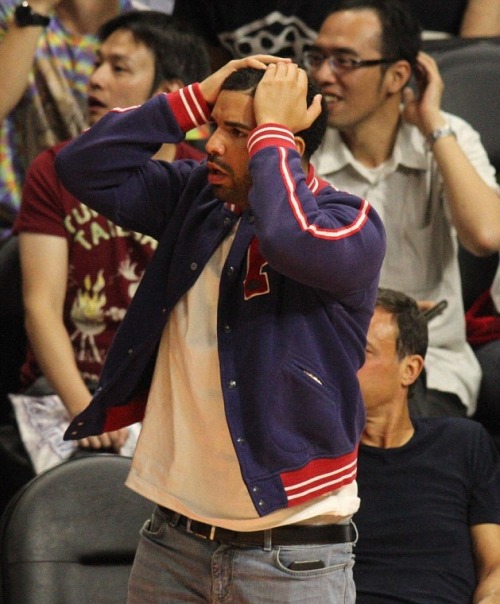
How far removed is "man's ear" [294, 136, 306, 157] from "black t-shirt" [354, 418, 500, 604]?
78 centimetres

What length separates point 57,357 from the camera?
2.62 m

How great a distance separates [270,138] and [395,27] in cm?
158

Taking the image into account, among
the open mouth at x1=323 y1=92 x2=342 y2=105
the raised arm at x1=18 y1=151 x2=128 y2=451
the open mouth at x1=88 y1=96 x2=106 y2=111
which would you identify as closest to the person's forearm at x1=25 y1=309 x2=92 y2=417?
the raised arm at x1=18 y1=151 x2=128 y2=451

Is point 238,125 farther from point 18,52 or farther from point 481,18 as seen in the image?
point 481,18

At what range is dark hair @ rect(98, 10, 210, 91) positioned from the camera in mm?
2926

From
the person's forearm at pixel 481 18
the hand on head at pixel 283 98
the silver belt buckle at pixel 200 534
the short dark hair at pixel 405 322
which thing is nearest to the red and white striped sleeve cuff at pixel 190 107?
the hand on head at pixel 283 98

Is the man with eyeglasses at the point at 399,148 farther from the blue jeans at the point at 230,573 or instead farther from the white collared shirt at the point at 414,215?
A: the blue jeans at the point at 230,573

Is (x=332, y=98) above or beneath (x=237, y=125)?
beneath

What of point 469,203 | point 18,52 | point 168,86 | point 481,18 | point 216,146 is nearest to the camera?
point 216,146

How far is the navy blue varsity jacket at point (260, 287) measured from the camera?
152 centimetres

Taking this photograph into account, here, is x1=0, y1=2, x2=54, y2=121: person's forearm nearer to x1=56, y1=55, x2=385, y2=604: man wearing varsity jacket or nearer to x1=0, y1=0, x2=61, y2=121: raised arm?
x1=0, y1=0, x2=61, y2=121: raised arm

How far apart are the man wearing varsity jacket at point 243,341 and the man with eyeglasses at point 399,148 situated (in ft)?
4.04

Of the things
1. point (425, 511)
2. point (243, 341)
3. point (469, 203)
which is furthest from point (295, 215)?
point (469, 203)

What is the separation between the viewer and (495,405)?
280 cm
